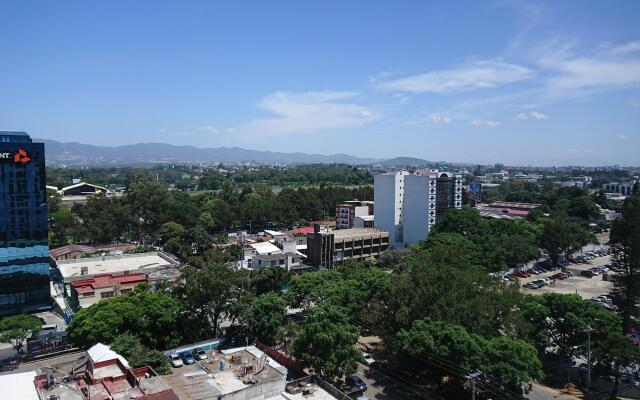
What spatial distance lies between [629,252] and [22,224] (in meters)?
32.8

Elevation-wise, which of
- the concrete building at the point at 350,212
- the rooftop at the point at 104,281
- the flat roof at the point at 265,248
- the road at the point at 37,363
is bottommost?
the road at the point at 37,363

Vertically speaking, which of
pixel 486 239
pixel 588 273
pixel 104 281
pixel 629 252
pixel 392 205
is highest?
pixel 392 205

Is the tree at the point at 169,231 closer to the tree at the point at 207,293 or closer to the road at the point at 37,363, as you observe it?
the road at the point at 37,363

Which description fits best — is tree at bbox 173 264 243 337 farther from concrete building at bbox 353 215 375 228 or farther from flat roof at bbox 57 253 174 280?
concrete building at bbox 353 215 375 228

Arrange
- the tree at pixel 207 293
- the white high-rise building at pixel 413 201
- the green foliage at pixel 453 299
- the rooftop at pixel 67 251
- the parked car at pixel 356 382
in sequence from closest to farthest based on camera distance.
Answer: the parked car at pixel 356 382, the green foliage at pixel 453 299, the tree at pixel 207 293, the rooftop at pixel 67 251, the white high-rise building at pixel 413 201

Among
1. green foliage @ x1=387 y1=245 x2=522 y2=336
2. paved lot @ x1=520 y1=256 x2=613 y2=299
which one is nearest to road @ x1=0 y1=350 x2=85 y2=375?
green foliage @ x1=387 y1=245 x2=522 y2=336

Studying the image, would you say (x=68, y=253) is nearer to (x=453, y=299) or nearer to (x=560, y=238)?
(x=453, y=299)

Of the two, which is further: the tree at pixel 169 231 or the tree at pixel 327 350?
the tree at pixel 169 231

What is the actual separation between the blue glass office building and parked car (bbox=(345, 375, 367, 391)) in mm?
18112

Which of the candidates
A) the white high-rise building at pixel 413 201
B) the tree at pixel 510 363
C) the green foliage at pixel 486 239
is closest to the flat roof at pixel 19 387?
the tree at pixel 510 363

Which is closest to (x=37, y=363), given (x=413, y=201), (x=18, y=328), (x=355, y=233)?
(x=18, y=328)

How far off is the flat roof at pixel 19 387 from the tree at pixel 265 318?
8516mm

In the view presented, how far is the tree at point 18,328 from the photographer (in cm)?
2031

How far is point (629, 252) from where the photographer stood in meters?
25.1
